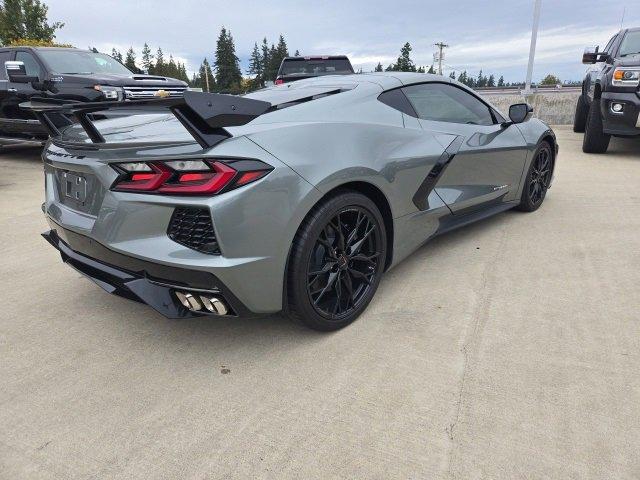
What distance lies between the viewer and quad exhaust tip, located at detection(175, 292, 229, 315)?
6.20 feet

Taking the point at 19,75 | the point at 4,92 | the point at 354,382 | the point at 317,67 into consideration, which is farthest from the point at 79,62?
the point at 354,382

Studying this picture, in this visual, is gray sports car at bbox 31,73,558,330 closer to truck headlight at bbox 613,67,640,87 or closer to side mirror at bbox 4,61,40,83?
truck headlight at bbox 613,67,640,87

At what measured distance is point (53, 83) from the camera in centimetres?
664

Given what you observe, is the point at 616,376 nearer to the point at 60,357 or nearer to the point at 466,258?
the point at 466,258

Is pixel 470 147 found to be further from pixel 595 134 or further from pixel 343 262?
pixel 595 134

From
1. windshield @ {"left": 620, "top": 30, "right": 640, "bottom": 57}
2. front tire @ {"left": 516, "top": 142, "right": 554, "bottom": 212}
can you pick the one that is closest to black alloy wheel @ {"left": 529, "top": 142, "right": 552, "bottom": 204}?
front tire @ {"left": 516, "top": 142, "right": 554, "bottom": 212}

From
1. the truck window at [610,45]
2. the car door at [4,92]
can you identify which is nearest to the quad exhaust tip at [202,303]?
the car door at [4,92]

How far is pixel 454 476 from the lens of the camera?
1.49 meters

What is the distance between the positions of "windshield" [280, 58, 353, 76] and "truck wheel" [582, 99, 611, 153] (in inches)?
173

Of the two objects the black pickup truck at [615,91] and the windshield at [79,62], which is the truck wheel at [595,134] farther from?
the windshield at [79,62]

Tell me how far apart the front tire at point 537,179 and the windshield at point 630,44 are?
376 centimetres

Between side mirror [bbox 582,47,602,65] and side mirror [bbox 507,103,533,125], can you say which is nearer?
side mirror [bbox 507,103,533,125]

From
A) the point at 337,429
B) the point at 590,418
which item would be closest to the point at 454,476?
the point at 337,429

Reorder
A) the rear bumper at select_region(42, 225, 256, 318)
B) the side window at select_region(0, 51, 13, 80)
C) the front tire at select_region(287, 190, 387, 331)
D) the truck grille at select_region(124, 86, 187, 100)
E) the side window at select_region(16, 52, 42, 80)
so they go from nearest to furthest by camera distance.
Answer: the rear bumper at select_region(42, 225, 256, 318) → the front tire at select_region(287, 190, 387, 331) → the truck grille at select_region(124, 86, 187, 100) → the side window at select_region(16, 52, 42, 80) → the side window at select_region(0, 51, 13, 80)
